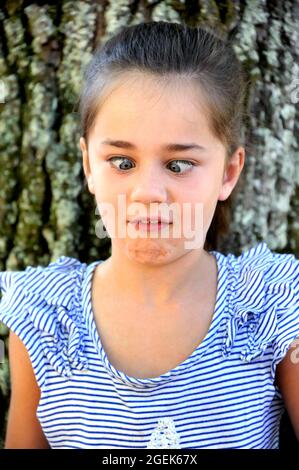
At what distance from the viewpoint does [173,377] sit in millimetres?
2064

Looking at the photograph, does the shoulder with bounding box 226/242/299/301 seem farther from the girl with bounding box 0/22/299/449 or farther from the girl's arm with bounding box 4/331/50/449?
the girl's arm with bounding box 4/331/50/449

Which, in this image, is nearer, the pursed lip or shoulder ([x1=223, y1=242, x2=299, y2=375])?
the pursed lip

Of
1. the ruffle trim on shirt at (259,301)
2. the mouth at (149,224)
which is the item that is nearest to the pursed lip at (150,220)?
the mouth at (149,224)

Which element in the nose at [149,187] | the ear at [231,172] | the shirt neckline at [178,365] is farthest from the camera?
the ear at [231,172]

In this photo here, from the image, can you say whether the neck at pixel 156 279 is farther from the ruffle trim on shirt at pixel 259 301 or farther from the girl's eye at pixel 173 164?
the girl's eye at pixel 173 164

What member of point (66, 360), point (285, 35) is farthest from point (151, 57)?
point (66, 360)

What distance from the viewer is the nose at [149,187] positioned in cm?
192

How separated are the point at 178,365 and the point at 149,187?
0.49 m

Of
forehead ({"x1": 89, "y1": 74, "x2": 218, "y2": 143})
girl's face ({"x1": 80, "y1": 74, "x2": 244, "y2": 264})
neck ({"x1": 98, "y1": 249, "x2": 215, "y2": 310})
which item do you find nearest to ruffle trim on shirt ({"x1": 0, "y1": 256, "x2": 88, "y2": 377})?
neck ({"x1": 98, "y1": 249, "x2": 215, "y2": 310})

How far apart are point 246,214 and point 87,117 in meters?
0.64

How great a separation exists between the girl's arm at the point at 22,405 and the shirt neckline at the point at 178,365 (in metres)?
0.20

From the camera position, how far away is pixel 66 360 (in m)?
2.12

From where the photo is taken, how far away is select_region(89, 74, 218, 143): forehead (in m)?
1.93

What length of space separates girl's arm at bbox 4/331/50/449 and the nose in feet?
1.84
